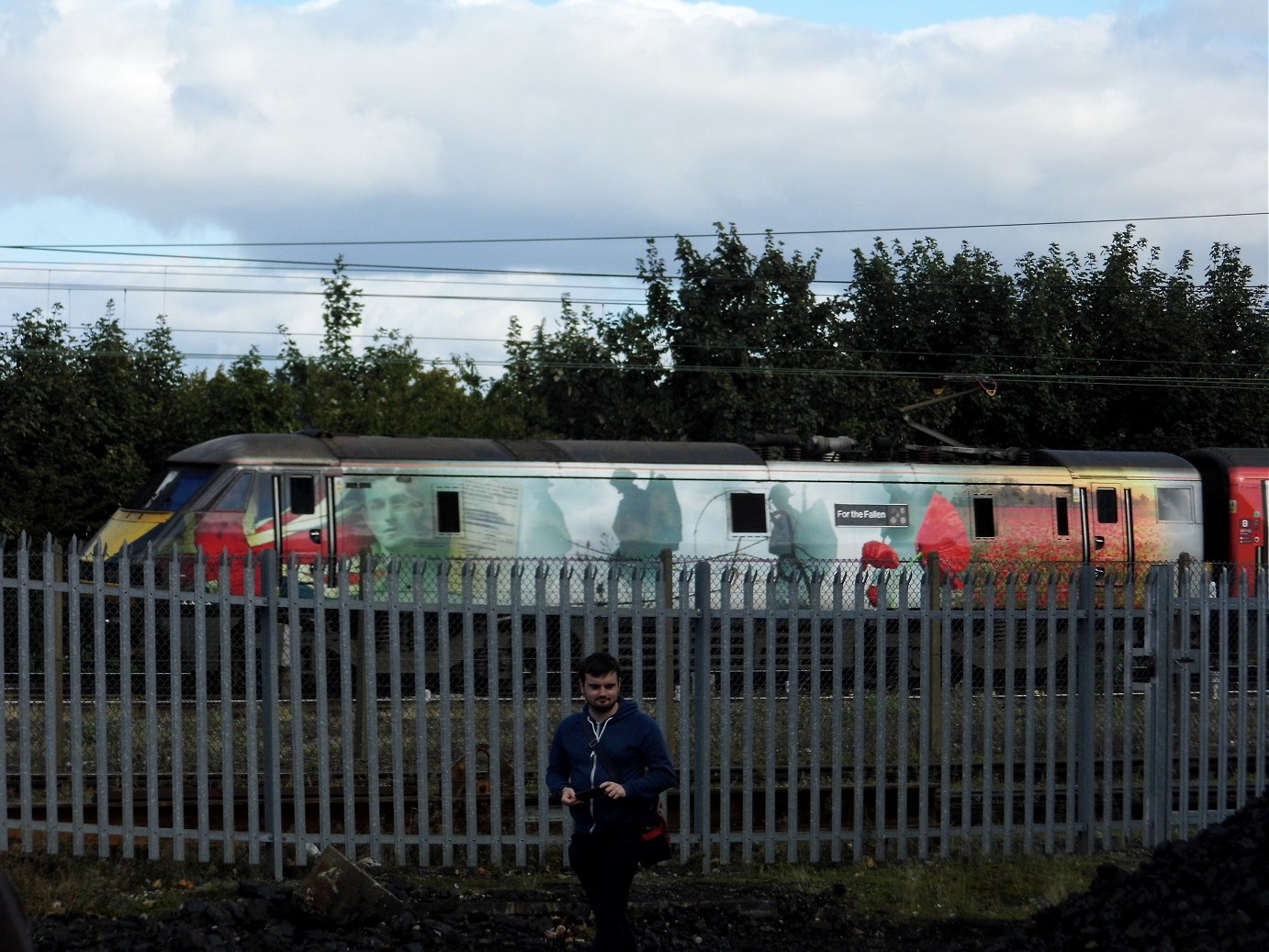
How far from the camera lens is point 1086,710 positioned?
8.79m

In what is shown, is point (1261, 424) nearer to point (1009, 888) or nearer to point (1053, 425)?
point (1053, 425)

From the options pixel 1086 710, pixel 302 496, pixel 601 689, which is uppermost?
pixel 302 496

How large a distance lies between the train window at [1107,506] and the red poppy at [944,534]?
219cm

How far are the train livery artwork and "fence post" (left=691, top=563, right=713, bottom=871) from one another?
6.77 metres

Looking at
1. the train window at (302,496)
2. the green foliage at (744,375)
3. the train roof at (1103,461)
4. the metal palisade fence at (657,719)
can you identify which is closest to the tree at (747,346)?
the green foliage at (744,375)

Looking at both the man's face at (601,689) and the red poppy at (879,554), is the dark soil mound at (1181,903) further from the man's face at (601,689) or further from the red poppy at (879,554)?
the red poppy at (879,554)

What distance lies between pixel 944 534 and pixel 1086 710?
999 cm

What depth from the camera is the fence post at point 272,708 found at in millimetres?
7980

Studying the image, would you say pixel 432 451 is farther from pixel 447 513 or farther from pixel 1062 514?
pixel 1062 514

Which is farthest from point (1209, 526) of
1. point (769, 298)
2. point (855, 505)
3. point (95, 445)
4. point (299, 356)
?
point (95, 445)

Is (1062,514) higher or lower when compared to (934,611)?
higher

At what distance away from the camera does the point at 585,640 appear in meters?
8.29

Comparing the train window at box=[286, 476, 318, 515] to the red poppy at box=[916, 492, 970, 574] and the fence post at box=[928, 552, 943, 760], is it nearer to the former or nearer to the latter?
the red poppy at box=[916, 492, 970, 574]

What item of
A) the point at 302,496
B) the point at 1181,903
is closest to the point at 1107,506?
the point at 302,496
